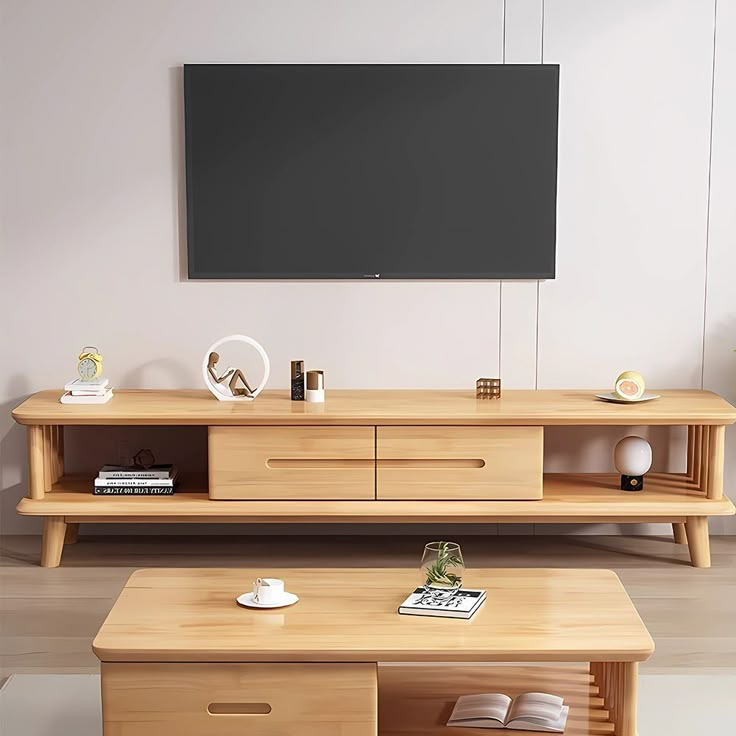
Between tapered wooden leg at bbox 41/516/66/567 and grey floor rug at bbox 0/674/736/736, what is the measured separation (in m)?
0.99

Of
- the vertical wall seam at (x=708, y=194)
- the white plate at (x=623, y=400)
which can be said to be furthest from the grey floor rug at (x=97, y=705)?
the vertical wall seam at (x=708, y=194)

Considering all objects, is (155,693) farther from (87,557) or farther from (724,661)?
(87,557)

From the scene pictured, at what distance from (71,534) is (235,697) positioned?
88.5 inches

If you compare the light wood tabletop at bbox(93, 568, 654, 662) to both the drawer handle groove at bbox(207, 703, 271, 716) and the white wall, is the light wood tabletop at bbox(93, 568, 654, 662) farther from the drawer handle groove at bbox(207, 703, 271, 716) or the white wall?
the white wall

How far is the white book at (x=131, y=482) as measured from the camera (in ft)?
12.8

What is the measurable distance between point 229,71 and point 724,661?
107 inches

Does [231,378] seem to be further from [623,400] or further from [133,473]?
[623,400]

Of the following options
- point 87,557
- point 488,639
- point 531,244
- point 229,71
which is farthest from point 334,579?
point 229,71

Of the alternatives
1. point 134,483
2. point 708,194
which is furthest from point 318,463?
point 708,194

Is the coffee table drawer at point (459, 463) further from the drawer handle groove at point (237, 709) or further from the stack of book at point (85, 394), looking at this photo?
the drawer handle groove at point (237, 709)

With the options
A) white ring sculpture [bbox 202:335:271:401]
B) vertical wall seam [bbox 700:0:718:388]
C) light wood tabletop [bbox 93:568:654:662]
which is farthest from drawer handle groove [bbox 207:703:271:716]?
vertical wall seam [bbox 700:0:718:388]

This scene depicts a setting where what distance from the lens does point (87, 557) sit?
4016 millimetres

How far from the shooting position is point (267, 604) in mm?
2357

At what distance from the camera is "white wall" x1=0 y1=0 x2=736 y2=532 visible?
414 cm
